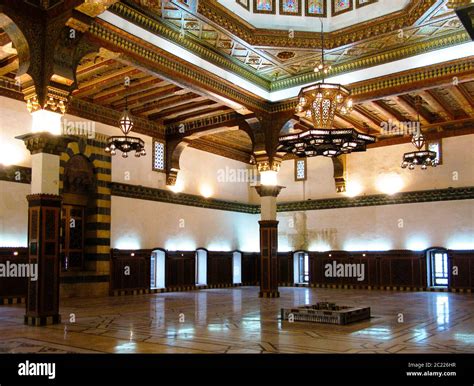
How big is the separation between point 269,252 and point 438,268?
7.07m

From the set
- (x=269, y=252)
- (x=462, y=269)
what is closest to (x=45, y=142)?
(x=269, y=252)

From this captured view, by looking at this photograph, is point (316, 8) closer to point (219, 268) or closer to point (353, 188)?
point (353, 188)


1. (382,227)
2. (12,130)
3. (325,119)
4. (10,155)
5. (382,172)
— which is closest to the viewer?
(325,119)

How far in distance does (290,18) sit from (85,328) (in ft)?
27.8

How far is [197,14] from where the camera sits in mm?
11000

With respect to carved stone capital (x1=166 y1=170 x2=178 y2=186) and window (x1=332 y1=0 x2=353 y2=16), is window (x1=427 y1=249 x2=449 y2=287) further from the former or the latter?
window (x1=332 y1=0 x2=353 y2=16)

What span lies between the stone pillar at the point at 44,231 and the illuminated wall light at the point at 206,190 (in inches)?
420

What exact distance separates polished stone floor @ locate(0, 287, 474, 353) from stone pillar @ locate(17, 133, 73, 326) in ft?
1.26

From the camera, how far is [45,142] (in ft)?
29.4

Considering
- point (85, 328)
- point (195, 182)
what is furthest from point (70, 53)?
point (195, 182)

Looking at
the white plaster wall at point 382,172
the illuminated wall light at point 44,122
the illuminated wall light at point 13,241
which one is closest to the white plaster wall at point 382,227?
the white plaster wall at point 382,172

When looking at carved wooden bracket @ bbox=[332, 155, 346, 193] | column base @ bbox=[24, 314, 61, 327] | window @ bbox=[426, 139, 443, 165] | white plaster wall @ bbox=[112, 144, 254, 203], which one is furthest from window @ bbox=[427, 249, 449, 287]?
column base @ bbox=[24, 314, 61, 327]

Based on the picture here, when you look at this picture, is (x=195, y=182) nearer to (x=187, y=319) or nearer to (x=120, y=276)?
(x=120, y=276)

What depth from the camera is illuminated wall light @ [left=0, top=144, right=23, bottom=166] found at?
13.0m
